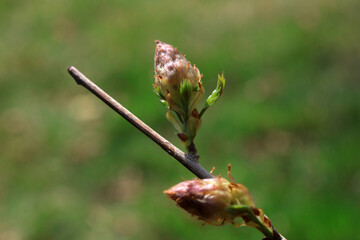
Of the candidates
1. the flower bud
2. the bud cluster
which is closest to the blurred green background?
the bud cluster

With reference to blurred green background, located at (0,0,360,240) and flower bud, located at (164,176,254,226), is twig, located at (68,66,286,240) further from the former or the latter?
blurred green background, located at (0,0,360,240)

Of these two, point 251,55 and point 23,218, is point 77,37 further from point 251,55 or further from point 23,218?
point 23,218

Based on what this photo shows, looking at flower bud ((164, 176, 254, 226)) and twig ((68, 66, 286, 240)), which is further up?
twig ((68, 66, 286, 240))

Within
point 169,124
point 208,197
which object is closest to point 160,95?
point 208,197

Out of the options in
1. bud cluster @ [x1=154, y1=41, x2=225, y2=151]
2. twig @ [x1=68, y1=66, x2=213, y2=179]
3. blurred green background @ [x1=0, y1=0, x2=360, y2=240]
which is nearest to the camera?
twig @ [x1=68, y1=66, x2=213, y2=179]

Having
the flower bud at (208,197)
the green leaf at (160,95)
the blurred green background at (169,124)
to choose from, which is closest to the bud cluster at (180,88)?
the green leaf at (160,95)

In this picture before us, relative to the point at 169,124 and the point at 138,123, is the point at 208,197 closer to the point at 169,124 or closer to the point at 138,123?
the point at 138,123

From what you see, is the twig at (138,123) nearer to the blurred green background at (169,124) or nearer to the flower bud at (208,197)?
the flower bud at (208,197)

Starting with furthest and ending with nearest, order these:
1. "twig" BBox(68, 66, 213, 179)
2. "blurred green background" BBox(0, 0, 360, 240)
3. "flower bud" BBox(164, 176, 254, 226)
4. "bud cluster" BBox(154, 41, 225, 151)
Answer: "blurred green background" BBox(0, 0, 360, 240) < "bud cluster" BBox(154, 41, 225, 151) < "twig" BBox(68, 66, 213, 179) < "flower bud" BBox(164, 176, 254, 226)
